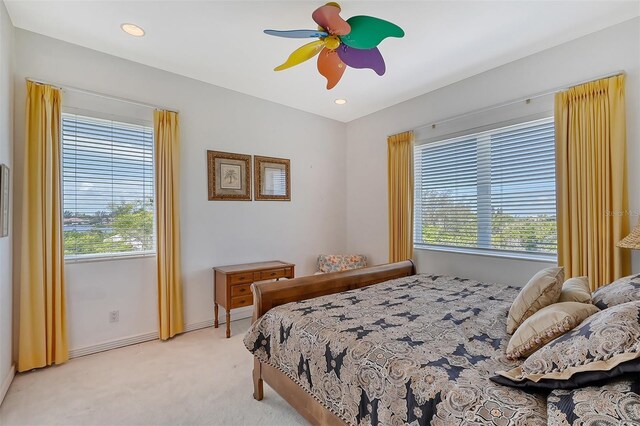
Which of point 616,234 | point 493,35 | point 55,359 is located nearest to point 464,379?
point 616,234

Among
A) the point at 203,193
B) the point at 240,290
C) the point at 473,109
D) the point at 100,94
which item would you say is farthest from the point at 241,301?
the point at 473,109

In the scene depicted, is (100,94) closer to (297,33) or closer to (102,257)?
(102,257)

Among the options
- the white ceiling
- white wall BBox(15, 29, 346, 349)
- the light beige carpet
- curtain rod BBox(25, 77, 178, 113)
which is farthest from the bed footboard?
curtain rod BBox(25, 77, 178, 113)

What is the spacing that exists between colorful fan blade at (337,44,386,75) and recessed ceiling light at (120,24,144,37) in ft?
5.41

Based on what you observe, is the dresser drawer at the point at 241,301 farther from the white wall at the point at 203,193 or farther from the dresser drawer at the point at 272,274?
the white wall at the point at 203,193

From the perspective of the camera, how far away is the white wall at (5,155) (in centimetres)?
210

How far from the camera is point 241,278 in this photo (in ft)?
10.8

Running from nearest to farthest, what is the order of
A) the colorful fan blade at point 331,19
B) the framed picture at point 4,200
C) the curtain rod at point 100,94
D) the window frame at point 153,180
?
1. the colorful fan blade at point 331,19
2. the framed picture at point 4,200
3. the curtain rod at point 100,94
4. the window frame at point 153,180

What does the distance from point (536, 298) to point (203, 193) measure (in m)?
3.16

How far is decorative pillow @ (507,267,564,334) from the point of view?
1.52m

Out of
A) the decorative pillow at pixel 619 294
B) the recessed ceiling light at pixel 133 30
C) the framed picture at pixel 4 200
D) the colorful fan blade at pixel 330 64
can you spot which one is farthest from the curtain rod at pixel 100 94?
the decorative pillow at pixel 619 294

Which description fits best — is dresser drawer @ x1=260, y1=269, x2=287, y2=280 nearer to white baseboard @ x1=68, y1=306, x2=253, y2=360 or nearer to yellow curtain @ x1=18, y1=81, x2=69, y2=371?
white baseboard @ x1=68, y1=306, x2=253, y2=360

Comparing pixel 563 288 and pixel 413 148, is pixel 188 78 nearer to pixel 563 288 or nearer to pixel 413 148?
pixel 413 148

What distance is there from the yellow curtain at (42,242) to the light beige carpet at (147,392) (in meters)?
0.24
